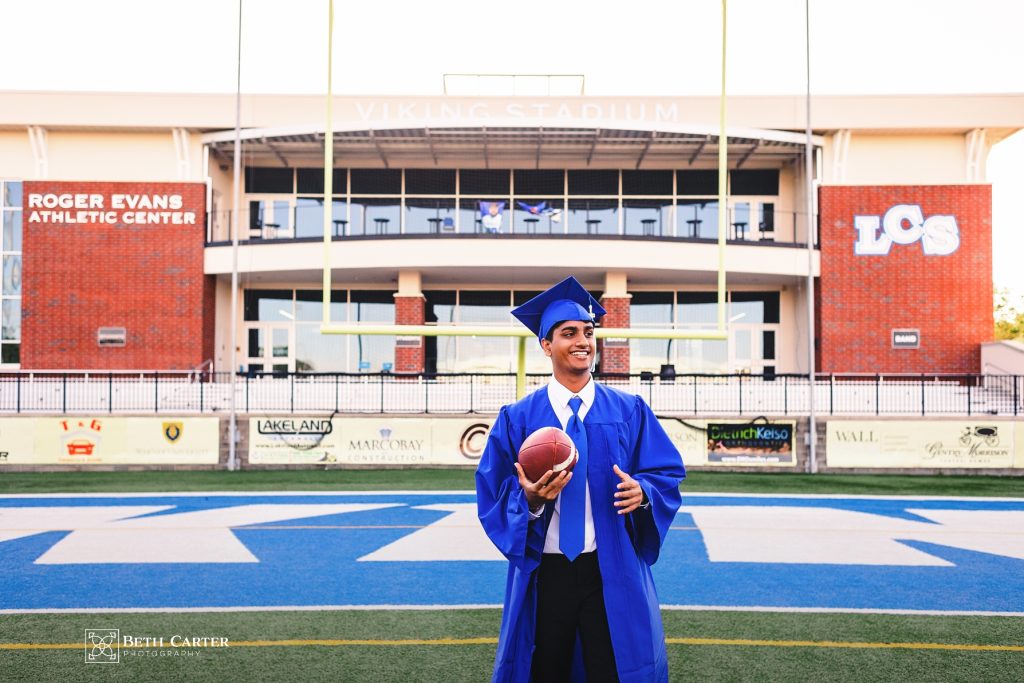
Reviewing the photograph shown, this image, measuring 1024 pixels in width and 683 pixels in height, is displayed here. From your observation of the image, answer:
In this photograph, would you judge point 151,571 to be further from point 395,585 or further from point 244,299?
point 244,299


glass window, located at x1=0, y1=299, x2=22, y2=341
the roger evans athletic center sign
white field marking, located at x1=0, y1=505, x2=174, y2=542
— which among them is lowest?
white field marking, located at x1=0, y1=505, x2=174, y2=542

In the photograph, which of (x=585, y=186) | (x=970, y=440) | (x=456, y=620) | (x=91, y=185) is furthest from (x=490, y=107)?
(x=456, y=620)

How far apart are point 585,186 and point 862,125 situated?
8946 mm

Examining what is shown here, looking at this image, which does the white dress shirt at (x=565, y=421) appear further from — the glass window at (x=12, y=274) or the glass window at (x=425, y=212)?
the glass window at (x=12, y=274)

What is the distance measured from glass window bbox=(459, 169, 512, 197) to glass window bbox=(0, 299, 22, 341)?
14.8 meters

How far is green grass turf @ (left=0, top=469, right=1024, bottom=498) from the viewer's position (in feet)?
47.1

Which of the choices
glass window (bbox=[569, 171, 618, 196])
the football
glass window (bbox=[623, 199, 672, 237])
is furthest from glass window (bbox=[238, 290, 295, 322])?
the football

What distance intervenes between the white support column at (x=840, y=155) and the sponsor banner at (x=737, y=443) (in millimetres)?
14118

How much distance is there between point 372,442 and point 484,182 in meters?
15.2

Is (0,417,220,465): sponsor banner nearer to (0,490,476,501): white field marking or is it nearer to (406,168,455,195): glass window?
(0,490,476,501): white field marking

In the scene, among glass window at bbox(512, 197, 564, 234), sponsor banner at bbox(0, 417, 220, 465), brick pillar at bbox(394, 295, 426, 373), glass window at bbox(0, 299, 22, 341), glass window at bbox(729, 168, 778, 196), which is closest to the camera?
sponsor banner at bbox(0, 417, 220, 465)

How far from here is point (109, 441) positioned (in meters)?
16.8

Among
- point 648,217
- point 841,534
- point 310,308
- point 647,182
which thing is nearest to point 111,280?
point 310,308

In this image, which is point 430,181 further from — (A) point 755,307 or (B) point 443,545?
(B) point 443,545
